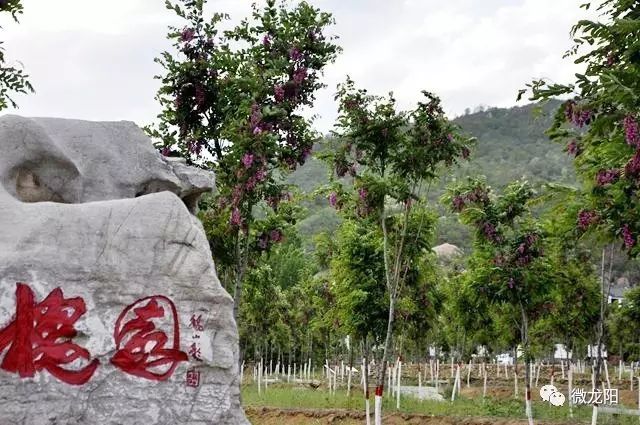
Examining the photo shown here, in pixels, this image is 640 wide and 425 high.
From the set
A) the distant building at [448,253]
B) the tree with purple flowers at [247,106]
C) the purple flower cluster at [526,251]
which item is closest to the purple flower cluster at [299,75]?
the tree with purple flowers at [247,106]

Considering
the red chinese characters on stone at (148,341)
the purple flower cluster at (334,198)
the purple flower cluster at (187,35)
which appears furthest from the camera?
the purple flower cluster at (334,198)

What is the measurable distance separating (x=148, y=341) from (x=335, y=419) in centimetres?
895

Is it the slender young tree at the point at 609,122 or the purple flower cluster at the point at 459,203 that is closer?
the slender young tree at the point at 609,122

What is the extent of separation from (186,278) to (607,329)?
26459 mm

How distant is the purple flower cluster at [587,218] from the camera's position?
693 centimetres

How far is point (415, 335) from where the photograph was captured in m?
21.1

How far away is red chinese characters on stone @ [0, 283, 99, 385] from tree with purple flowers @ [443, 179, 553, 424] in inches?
291

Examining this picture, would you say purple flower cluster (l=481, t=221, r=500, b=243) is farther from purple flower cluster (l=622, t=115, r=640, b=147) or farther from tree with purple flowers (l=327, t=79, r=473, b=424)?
purple flower cluster (l=622, t=115, r=640, b=147)

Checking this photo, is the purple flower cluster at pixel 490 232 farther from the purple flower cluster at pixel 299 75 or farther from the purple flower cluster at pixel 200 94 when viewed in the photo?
the purple flower cluster at pixel 200 94

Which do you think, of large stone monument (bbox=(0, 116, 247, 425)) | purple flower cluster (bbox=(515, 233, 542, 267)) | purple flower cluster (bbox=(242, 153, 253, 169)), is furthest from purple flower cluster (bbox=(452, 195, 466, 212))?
large stone monument (bbox=(0, 116, 247, 425))

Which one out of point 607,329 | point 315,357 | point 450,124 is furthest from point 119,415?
point 315,357

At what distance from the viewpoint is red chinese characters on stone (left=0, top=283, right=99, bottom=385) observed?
5.73 meters

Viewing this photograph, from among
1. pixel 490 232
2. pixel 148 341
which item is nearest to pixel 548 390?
pixel 490 232

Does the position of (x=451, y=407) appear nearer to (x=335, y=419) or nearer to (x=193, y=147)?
(x=335, y=419)
